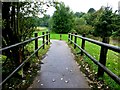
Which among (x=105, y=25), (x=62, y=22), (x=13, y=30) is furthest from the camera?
(x=62, y=22)

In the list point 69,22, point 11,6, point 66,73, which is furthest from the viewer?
point 69,22

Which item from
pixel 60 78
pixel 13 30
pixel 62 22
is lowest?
pixel 60 78

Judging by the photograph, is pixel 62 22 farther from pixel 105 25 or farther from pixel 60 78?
pixel 60 78

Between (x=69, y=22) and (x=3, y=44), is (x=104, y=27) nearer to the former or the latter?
(x=69, y=22)

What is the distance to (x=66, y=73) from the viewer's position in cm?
617

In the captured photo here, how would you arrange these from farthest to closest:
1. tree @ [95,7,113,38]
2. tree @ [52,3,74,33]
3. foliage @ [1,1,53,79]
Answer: tree @ [52,3,74,33], tree @ [95,7,113,38], foliage @ [1,1,53,79]

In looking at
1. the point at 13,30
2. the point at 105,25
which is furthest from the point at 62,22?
the point at 13,30

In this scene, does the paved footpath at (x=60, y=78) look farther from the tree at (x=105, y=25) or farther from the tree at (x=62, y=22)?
the tree at (x=62, y=22)

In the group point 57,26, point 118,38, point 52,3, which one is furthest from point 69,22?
point 52,3

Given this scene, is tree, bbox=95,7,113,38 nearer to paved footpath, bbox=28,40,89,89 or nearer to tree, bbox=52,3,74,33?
tree, bbox=52,3,74,33

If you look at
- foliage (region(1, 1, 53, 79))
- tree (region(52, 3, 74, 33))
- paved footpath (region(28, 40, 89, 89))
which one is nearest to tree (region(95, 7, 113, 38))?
tree (region(52, 3, 74, 33))

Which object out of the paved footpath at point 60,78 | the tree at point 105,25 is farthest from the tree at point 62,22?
the paved footpath at point 60,78

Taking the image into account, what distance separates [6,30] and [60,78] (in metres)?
1.92

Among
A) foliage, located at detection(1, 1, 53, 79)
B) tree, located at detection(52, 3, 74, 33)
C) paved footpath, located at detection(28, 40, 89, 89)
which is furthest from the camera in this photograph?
tree, located at detection(52, 3, 74, 33)
